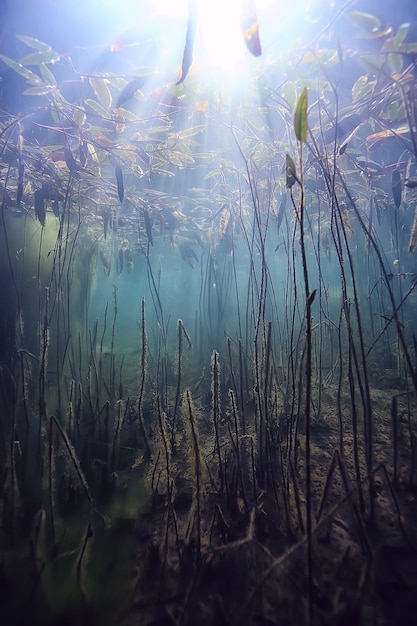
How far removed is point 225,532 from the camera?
67.9 inches

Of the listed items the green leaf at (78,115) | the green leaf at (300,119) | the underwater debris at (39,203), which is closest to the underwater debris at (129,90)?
the green leaf at (78,115)

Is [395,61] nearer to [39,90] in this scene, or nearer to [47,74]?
[47,74]

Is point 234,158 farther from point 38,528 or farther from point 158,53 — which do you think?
point 38,528

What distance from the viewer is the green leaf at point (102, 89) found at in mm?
3131

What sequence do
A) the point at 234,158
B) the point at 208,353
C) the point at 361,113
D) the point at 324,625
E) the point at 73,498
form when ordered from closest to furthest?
1. the point at 324,625
2. the point at 73,498
3. the point at 361,113
4. the point at 234,158
5. the point at 208,353

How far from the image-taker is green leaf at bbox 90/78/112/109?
313cm

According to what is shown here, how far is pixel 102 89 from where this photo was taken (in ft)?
10.4

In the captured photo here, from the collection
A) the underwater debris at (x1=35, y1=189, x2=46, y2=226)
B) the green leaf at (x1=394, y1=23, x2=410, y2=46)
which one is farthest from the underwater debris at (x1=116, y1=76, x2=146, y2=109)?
the underwater debris at (x1=35, y1=189, x2=46, y2=226)

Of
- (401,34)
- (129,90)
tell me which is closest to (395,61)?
(401,34)

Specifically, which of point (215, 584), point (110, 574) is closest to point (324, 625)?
point (215, 584)

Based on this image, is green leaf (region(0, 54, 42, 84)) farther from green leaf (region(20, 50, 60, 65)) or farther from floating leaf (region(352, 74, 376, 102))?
floating leaf (region(352, 74, 376, 102))

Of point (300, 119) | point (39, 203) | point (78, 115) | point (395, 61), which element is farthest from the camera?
point (39, 203)

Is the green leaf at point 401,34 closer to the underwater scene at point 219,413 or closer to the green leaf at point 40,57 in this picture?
the underwater scene at point 219,413

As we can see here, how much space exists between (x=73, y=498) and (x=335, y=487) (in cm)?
210
